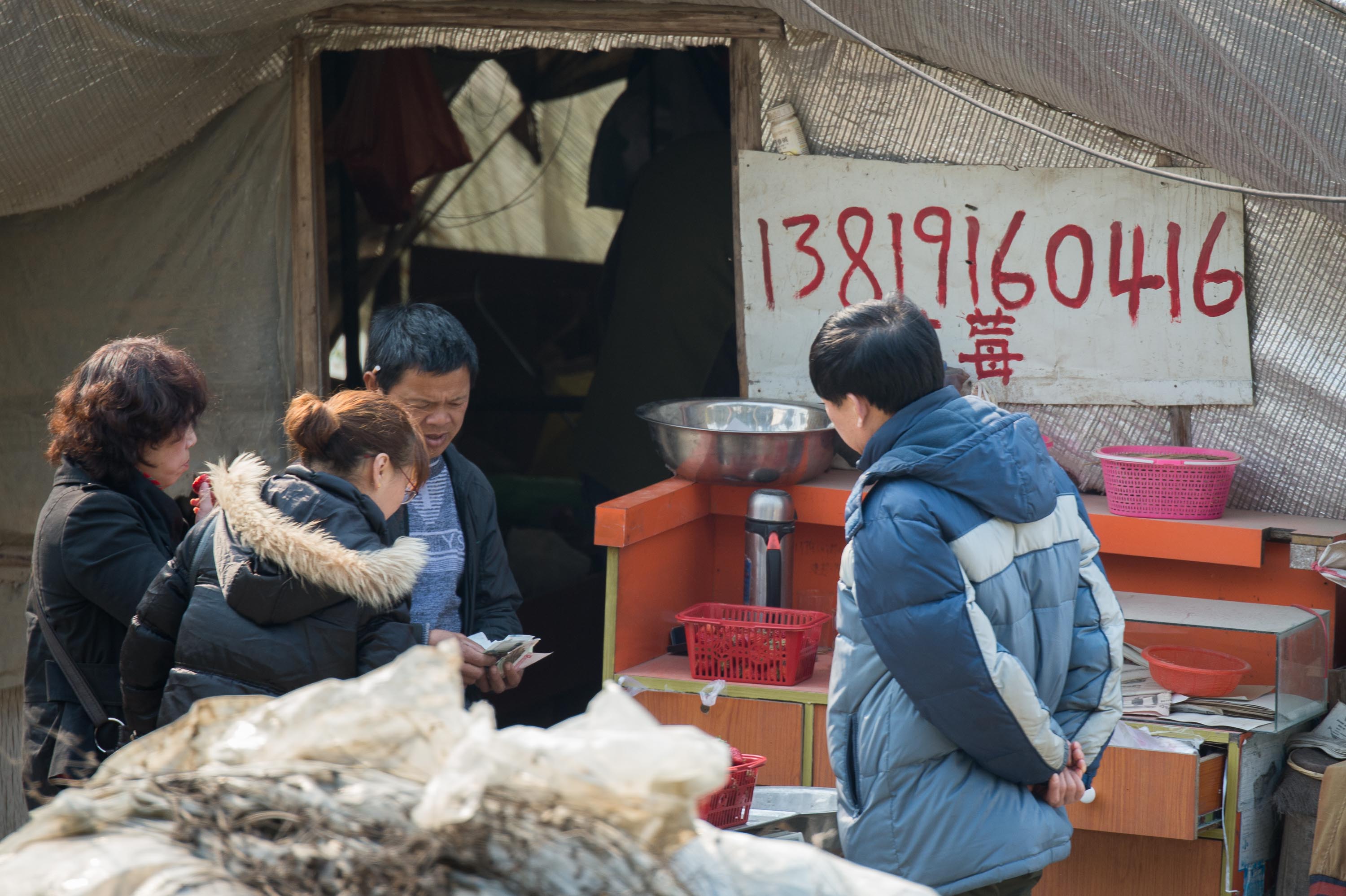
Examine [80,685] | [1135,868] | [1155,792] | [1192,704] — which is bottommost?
[1135,868]

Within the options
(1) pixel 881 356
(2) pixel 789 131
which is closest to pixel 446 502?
(1) pixel 881 356

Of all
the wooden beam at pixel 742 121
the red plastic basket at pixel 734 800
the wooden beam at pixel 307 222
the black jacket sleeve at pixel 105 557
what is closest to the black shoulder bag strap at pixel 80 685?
the black jacket sleeve at pixel 105 557

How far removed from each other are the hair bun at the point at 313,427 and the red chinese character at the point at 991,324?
2331mm

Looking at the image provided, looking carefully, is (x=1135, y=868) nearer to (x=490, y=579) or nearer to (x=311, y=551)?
(x=490, y=579)

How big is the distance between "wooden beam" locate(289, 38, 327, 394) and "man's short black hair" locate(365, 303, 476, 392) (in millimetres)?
1487

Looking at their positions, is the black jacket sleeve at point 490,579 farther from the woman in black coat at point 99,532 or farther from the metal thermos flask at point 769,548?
the metal thermos flask at point 769,548

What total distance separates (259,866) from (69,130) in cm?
355

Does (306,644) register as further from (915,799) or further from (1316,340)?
(1316,340)

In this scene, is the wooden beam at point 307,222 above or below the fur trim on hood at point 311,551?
above

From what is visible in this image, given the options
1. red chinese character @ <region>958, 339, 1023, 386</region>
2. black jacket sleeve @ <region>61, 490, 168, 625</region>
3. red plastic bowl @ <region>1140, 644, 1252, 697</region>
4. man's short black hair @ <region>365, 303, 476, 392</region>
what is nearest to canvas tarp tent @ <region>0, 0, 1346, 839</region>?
red chinese character @ <region>958, 339, 1023, 386</region>

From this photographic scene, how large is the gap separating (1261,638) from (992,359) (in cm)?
118

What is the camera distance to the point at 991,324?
3.94 m

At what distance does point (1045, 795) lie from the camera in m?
2.37

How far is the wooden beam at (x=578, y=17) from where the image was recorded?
13.1ft
